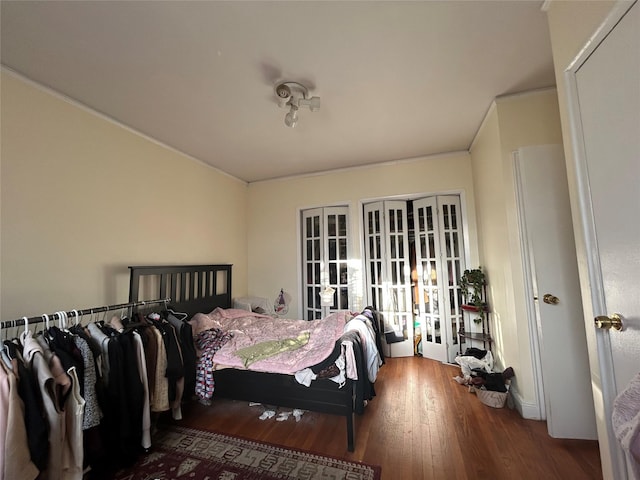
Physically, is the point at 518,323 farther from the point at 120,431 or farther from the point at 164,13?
the point at 164,13

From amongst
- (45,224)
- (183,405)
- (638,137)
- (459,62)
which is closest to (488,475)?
(638,137)

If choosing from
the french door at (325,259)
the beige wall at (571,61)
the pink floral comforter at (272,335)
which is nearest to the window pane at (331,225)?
the french door at (325,259)

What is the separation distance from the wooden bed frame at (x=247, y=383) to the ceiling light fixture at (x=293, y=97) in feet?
6.34

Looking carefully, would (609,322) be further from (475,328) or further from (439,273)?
(439,273)

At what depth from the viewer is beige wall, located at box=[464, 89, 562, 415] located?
6.67 ft

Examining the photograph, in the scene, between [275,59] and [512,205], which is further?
[512,205]

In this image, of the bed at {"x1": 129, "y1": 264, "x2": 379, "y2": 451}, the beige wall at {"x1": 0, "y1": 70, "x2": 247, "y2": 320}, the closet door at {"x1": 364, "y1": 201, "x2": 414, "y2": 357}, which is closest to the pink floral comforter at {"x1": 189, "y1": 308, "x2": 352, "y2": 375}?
the bed at {"x1": 129, "y1": 264, "x2": 379, "y2": 451}

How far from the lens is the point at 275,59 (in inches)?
67.8

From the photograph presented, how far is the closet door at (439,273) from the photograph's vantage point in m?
3.27

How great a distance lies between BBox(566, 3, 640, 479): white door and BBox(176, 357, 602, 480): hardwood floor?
0.63 m

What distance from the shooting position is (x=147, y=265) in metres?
2.55

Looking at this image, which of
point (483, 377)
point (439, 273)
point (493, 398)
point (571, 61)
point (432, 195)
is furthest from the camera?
point (432, 195)

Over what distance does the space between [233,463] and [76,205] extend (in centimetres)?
226

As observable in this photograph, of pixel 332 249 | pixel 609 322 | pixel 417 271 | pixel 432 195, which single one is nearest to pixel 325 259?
pixel 332 249
